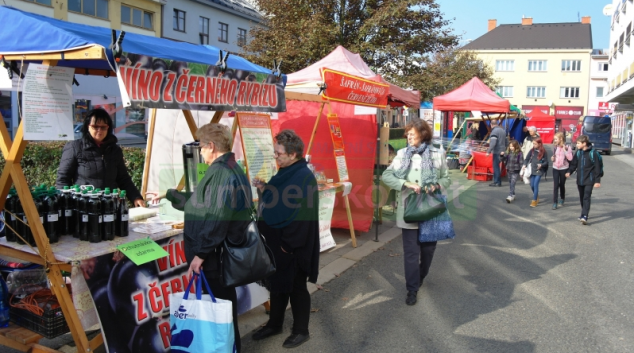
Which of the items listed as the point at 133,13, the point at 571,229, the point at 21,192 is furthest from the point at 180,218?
the point at 133,13

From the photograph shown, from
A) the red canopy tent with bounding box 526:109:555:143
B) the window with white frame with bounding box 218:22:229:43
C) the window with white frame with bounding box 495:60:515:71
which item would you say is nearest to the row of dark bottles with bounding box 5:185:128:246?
the window with white frame with bounding box 218:22:229:43

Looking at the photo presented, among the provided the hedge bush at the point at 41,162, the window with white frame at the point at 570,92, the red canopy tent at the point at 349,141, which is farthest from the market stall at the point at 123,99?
the window with white frame at the point at 570,92

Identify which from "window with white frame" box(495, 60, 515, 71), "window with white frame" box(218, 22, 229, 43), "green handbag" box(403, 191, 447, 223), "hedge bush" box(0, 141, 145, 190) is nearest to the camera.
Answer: "green handbag" box(403, 191, 447, 223)

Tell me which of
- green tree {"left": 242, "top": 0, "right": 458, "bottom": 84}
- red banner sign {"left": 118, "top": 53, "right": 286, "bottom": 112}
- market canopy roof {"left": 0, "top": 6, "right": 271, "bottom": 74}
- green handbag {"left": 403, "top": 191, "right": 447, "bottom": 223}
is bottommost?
green handbag {"left": 403, "top": 191, "right": 447, "bottom": 223}

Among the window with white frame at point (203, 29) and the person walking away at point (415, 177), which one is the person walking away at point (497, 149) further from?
the window with white frame at point (203, 29)

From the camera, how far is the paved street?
3960 mm

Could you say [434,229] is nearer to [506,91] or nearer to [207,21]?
[207,21]

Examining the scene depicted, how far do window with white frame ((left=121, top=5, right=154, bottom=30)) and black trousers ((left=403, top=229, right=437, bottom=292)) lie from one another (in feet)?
87.0

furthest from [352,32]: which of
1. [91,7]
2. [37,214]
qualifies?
[91,7]

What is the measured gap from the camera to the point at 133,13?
→ 27141 mm

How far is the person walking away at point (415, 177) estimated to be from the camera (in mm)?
4652

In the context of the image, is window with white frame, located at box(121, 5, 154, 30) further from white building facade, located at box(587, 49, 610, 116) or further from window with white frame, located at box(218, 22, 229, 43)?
white building facade, located at box(587, 49, 610, 116)

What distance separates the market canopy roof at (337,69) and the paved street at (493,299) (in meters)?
2.69

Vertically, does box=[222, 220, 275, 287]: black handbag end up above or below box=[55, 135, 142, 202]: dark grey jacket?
below
